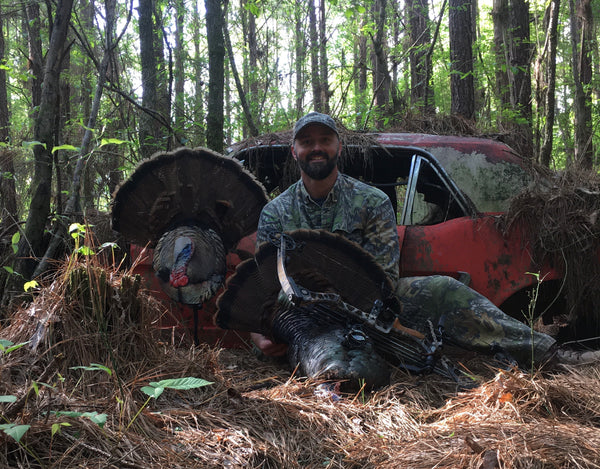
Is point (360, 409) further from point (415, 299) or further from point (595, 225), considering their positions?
point (595, 225)

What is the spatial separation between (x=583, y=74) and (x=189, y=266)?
1159 cm

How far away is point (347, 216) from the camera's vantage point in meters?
3.90

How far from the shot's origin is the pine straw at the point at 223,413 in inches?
68.4

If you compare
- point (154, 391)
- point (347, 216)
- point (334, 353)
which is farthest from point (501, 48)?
point (154, 391)

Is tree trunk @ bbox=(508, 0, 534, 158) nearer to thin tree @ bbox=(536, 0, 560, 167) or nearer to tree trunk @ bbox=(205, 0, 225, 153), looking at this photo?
thin tree @ bbox=(536, 0, 560, 167)

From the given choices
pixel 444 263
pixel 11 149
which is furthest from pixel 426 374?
pixel 11 149

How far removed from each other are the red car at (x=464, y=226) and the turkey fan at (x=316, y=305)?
593 millimetres

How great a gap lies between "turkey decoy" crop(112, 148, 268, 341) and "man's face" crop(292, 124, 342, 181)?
435mm

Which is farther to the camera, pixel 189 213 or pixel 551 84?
pixel 551 84

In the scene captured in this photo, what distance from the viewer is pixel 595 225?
12.1ft

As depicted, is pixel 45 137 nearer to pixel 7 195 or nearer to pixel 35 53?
pixel 7 195

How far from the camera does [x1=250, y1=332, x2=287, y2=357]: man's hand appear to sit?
3559 mm

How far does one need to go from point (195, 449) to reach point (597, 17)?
15.3 m

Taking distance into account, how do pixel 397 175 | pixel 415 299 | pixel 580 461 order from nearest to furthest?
pixel 580 461 → pixel 415 299 → pixel 397 175
